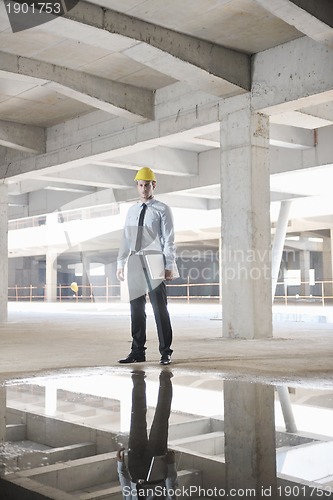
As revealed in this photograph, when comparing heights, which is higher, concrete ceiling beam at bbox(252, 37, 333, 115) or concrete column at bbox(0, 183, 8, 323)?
concrete ceiling beam at bbox(252, 37, 333, 115)

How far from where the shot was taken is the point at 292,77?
1101 cm

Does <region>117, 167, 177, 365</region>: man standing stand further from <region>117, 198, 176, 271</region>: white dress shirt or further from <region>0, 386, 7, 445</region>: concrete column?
<region>0, 386, 7, 445</region>: concrete column

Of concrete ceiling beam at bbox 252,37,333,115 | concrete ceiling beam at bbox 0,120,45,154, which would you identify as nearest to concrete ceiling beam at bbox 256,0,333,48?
concrete ceiling beam at bbox 252,37,333,115

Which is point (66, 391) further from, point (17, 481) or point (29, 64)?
point (29, 64)

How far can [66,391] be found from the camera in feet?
18.4

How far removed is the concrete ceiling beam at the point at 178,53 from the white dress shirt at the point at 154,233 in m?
3.68

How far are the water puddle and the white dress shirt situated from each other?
5.35ft

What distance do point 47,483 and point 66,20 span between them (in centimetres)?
778

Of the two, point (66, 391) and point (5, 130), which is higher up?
point (5, 130)

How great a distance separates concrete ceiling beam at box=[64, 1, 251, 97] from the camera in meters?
9.57

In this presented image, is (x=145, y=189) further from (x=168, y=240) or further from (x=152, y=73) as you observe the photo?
(x=152, y=73)

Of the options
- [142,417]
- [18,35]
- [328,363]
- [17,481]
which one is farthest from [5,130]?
[17,481]

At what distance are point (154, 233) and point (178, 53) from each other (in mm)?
4472

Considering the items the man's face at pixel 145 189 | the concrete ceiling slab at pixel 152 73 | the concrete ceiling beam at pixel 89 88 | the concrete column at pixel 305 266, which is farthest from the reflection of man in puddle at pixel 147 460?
the concrete column at pixel 305 266
